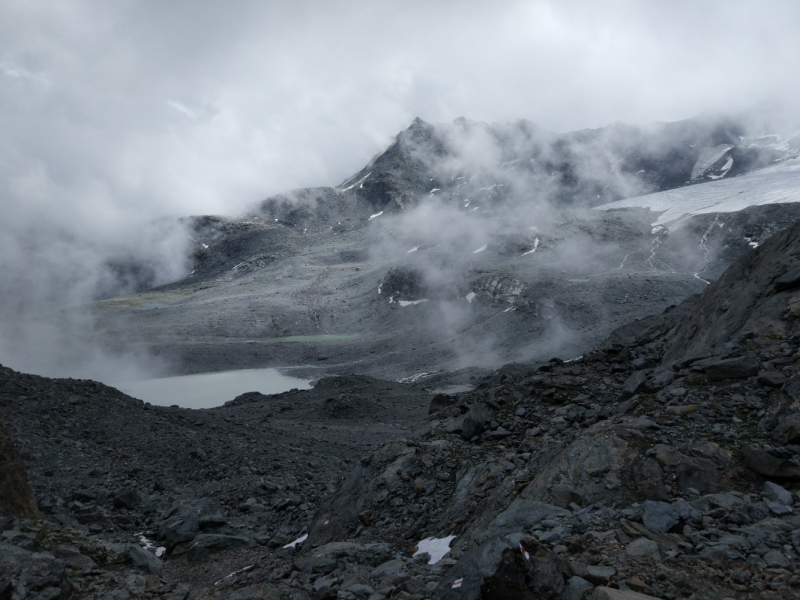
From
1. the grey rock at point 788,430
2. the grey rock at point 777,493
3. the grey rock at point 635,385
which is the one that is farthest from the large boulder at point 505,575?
the grey rock at point 635,385

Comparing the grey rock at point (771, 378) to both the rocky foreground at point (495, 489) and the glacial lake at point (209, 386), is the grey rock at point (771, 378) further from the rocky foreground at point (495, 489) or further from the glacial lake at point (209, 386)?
the glacial lake at point (209, 386)

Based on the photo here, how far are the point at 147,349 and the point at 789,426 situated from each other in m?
66.5

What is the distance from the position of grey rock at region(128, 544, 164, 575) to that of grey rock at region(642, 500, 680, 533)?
7.50 meters

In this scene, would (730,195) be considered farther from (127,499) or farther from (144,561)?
(144,561)

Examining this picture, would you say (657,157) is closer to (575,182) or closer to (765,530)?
(575,182)

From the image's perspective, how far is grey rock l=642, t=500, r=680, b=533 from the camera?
20.0ft

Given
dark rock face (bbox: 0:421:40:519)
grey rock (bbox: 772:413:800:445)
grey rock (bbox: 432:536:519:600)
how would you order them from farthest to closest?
dark rock face (bbox: 0:421:40:519) → grey rock (bbox: 772:413:800:445) → grey rock (bbox: 432:536:519:600)

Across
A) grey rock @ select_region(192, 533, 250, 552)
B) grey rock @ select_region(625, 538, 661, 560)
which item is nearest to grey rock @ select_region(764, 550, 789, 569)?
grey rock @ select_region(625, 538, 661, 560)

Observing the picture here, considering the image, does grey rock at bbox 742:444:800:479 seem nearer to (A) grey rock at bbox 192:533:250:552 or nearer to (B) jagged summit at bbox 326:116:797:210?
(A) grey rock at bbox 192:533:250:552

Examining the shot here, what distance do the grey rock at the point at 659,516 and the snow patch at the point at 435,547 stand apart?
2711 mm

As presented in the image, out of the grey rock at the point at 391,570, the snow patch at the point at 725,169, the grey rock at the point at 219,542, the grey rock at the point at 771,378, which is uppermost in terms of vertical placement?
the snow patch at the point at 725,169

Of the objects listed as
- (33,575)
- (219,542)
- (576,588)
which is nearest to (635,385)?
(576,588)

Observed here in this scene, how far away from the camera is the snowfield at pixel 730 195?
83.9 metres

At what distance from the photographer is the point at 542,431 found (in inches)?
444
